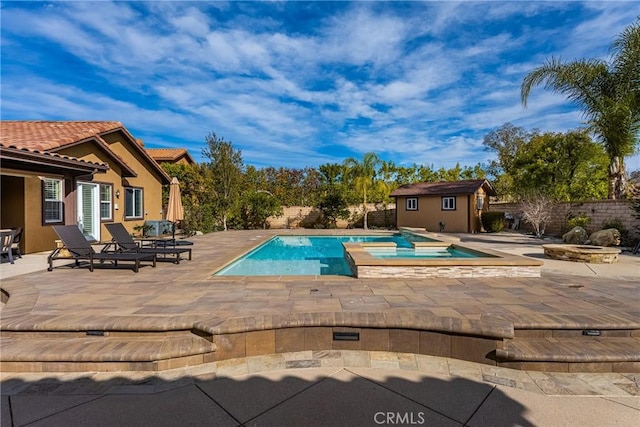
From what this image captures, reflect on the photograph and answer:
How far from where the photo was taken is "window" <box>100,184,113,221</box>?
1308cm

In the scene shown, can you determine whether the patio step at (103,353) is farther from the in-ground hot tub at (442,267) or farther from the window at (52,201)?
the window at (52,201)

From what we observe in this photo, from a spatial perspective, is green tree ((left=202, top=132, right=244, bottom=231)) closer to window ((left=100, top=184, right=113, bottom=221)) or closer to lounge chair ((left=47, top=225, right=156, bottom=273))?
window ((left=100, top=184, right=113, bottom=221))

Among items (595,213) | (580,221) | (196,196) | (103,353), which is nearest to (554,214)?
(580,221)

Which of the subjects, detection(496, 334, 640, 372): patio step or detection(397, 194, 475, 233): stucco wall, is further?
detection(397, 194, 475, 233): stucco wall

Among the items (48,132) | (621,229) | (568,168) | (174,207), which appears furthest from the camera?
(568,168)

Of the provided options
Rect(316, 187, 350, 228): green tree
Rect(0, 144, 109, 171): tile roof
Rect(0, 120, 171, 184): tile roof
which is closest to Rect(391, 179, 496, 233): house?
Rect(316, 187, 350, 228): green tree

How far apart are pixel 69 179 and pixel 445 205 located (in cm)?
1921

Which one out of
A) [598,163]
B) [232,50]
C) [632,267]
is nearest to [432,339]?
[632,267]

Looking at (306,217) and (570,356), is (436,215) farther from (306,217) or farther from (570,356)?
(570,356)

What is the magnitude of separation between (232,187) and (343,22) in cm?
1159

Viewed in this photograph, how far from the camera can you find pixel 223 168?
1928 cm

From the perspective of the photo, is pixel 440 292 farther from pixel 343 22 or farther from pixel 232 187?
pixel 232 187

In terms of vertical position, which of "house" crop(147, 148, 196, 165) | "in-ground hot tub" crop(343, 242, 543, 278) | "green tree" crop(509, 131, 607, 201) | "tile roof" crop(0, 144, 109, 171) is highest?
"house" crop(147, 148, 196, 165)

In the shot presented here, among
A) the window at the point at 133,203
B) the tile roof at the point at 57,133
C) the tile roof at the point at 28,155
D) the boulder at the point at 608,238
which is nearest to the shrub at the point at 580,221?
the boulder at the point at 608,238
